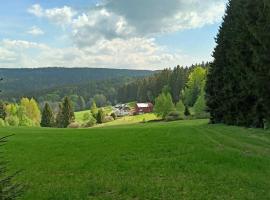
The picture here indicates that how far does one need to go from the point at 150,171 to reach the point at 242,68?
88.4 ft

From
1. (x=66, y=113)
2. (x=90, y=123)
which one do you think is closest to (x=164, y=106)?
(x=90, y=123)

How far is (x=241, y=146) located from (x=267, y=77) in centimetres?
1393

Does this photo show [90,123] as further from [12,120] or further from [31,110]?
[31,110]

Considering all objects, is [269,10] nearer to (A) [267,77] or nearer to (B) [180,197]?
(A) [267,77]

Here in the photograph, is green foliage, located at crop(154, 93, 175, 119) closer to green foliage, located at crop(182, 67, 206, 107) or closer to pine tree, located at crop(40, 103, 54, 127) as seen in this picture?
green foliage, located at crop(182, 67, 206, 107)

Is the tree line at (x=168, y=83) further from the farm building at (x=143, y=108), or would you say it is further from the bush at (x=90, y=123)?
the bush at (x=90, y=123)

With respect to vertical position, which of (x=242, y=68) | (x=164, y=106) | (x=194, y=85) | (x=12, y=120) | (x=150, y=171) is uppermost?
(x=242, y=68)

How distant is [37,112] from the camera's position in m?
146

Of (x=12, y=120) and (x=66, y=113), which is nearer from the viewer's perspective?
(x=12, y=120)

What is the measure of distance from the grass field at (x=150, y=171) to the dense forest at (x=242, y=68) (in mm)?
12143

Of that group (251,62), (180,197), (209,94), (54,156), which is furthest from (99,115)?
(180,197)

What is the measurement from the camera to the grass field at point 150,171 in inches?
520

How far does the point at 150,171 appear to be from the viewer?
1623 centimetres

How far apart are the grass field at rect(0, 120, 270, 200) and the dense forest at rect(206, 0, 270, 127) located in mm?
12143
